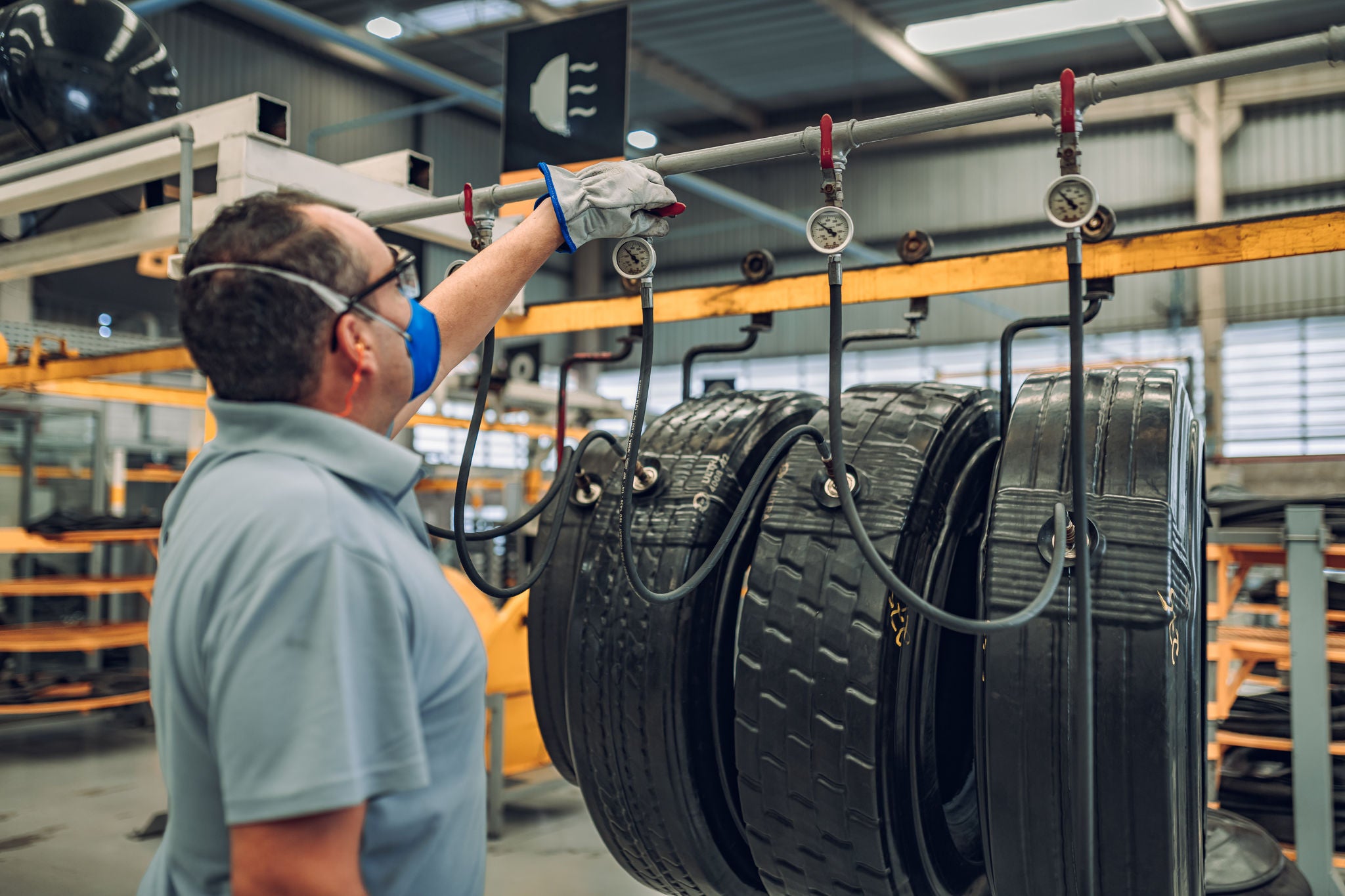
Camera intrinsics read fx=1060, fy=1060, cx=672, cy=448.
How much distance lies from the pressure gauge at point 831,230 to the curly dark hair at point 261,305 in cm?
74

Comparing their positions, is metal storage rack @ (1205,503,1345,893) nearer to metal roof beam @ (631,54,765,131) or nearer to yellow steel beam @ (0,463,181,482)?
yellow steel beam @ (0,463,181,482)

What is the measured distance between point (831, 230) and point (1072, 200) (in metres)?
0.35

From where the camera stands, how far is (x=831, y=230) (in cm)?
163

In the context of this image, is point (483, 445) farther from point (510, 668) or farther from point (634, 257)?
point (634, 257)

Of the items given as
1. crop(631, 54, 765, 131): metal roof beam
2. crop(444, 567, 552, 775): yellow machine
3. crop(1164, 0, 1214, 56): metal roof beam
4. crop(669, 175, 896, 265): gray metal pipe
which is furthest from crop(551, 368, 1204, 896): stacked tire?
crop(631, 54, 765, 131): metal roof beam

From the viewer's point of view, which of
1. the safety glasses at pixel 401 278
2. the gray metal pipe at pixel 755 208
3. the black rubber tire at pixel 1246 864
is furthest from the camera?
the gray metal pipe at pixel 755 208

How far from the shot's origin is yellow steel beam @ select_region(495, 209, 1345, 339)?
207 cm

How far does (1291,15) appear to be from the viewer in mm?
11891

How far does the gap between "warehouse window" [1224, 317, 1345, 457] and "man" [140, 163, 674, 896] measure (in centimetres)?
1347

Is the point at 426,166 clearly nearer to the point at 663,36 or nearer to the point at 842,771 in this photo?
the point at 842,771

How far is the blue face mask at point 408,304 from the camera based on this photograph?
1146 mm

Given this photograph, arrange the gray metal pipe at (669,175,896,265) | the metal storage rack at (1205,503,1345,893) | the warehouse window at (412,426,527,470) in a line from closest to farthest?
the metal storage rack at (1205,503,1345,893) < the gray metal pipe at (669,175,896,265) < the warehouse window at (412,426,527,470)

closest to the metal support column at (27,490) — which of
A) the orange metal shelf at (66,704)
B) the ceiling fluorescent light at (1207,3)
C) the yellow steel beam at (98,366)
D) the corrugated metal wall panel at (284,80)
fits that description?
the orange metal shelf at (66,704)

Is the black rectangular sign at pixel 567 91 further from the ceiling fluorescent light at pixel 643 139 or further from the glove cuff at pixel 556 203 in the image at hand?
the ceiling fluorescent light at pixel 643 139
